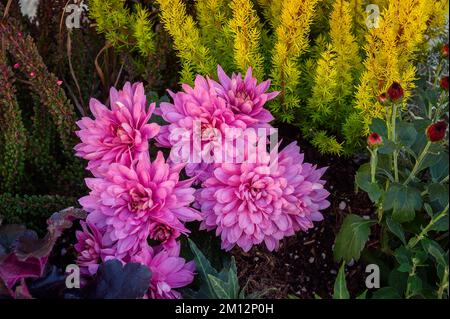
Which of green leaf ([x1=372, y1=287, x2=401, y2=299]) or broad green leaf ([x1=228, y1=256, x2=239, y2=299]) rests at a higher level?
broad green leaf ([x1=228, y1=256, x2=239, y2=299])

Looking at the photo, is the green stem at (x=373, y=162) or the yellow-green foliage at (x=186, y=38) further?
the yellow-green foliage at (x=186, y=38)

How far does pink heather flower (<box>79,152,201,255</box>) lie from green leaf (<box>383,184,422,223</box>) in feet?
1.05

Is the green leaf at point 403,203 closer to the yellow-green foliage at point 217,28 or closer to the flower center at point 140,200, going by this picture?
the flower center at point 140,200

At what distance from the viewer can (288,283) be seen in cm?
120

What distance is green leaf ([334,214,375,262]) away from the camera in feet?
3.51

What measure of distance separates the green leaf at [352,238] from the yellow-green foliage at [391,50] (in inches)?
9.3

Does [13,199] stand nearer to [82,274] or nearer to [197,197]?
[82,274]

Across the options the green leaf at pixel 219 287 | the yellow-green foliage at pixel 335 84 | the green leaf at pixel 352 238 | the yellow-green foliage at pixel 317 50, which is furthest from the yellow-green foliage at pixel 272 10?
the green leaf at pixel 219 287

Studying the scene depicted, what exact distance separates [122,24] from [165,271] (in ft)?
2.06

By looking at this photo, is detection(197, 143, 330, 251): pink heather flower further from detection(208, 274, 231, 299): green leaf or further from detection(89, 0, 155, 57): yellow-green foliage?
detection(89, 0, 155, 57): yellow-green foliage

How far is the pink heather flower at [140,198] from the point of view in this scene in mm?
1014

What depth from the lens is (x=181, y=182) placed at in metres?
1.05

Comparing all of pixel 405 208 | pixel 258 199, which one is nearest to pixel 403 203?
pixel 405 208

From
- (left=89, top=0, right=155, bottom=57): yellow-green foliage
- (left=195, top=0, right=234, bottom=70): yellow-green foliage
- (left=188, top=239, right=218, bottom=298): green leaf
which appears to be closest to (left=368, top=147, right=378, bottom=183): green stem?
(left=188, top=239, right=218, bottom=298): green leaf
